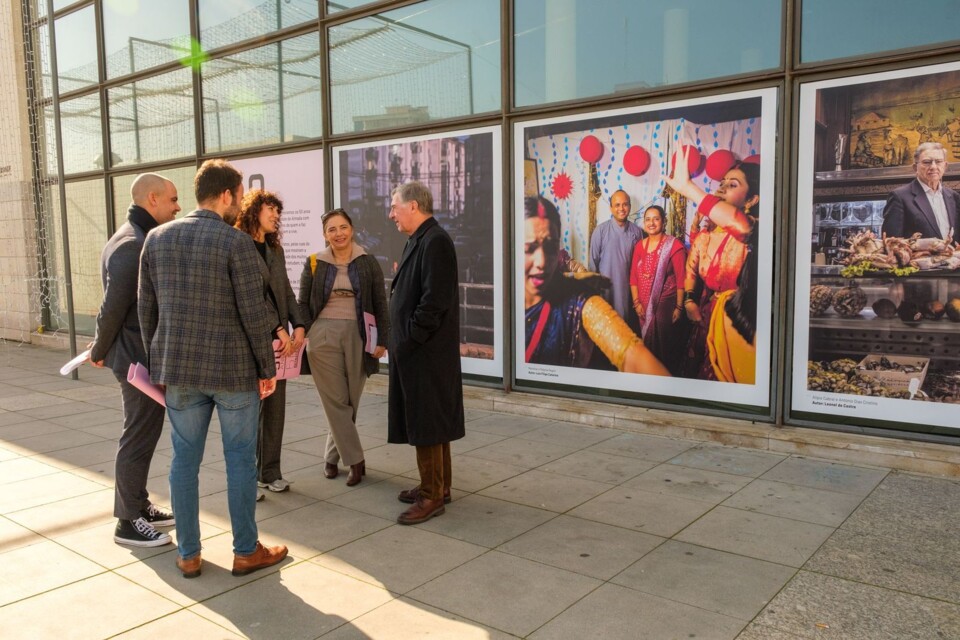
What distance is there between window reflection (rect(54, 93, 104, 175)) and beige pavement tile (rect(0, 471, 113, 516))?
7803 millimetres

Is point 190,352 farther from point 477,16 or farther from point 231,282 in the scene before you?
point 477,16

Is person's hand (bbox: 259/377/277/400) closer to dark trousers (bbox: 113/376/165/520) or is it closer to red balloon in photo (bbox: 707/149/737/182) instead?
dark trousers (bbox: 113/376/165/520)

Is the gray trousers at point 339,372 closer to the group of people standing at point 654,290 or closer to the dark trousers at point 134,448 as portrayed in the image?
the dark trousers at point 134,448

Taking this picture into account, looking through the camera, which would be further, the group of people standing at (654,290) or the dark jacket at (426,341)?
the group of people standing at (654,290)

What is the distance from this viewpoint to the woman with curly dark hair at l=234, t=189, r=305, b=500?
4.59 metres

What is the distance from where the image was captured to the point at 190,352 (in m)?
3.53

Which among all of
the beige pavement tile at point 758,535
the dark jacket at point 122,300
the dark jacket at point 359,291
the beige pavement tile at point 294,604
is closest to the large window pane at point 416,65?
the dark jacket at point 359,291

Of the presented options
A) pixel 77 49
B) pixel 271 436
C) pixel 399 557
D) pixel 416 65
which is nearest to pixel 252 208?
pixel 271 436

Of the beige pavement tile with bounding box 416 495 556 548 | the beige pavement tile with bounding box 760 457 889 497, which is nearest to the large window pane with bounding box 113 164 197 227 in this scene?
the beige pavement tile with bounding box 416 495 556 548

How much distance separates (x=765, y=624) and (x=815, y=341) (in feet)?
9.89

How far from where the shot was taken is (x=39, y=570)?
386cm

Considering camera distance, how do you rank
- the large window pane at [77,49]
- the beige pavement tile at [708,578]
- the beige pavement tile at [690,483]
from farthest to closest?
the large window pane at [77,49]
the beige pavement tile at [690,483]
the beige pavement tile at [708,578]

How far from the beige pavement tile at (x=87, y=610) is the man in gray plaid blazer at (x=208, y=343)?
0.29 m

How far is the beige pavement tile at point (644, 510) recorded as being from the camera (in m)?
→ 4.32
